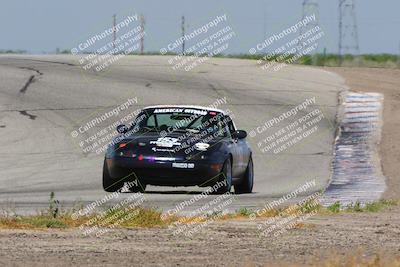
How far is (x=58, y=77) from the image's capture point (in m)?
41.8

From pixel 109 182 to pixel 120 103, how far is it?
672 inches

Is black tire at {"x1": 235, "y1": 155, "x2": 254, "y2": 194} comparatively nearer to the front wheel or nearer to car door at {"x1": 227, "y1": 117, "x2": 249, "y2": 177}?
car door at {"x1": 227, "y1": 117, "x2": 249, "y2": 177}

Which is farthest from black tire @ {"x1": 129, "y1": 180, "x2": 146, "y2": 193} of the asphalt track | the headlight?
the headlight

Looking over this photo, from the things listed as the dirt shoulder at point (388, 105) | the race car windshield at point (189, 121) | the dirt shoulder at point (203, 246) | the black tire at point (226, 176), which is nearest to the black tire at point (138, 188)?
the race car windshield at point (189, 121)

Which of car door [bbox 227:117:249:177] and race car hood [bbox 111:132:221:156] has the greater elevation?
race car hood [bbox 111:132:221:156]

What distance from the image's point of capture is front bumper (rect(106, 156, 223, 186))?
65.4ft

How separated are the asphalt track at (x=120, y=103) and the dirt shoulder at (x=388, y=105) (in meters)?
0.89

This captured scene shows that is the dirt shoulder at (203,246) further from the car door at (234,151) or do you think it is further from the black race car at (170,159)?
the car door at (234,151)

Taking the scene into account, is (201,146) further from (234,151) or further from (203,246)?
(203,246)

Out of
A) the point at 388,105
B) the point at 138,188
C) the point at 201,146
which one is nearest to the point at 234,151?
the point at 201,146

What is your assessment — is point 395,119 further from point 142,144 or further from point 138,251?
point 138,251

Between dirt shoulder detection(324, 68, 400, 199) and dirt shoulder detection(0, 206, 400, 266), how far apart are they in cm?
872

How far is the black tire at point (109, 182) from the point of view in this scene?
20094 millimetres

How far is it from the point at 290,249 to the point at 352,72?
36421 millimetres
